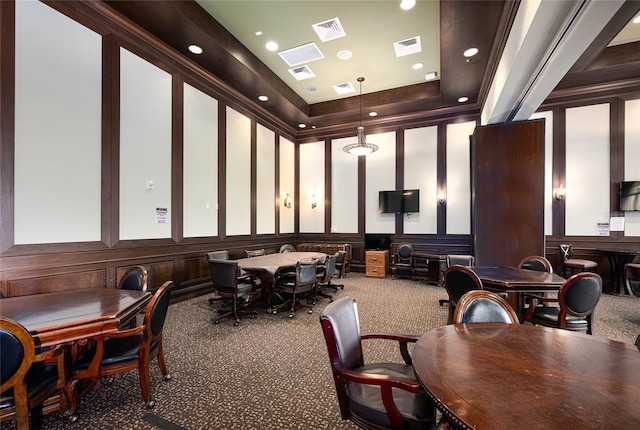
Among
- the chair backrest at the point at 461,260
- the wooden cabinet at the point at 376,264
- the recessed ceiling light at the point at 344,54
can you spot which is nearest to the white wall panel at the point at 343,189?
the wooden cabinet at the point at 376,264

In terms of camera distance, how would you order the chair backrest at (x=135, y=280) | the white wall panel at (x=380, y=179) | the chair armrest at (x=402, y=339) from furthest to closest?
the white wall panel at (x=380, y=179) → the chair backrest at (x=135, y=280) → the chair armrest at (x=402, y=339)

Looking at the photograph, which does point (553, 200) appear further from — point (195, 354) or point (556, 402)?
point (195, 354)

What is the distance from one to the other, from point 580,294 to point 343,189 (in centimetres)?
598

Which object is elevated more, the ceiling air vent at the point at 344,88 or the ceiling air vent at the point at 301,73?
the ceiling air vent at the point at 344,88

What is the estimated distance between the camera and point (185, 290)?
492 cm

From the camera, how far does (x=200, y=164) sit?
5.27 metres

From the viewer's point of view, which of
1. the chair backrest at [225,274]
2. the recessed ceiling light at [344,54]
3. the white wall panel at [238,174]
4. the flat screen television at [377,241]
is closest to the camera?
the chair backrest at [225,274]

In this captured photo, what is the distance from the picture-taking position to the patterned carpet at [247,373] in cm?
195

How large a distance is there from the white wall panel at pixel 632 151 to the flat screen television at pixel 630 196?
20cm

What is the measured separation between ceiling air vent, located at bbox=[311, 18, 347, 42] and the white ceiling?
2.5 inches

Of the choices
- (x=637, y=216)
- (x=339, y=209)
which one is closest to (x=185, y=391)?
(x=339, y=209)

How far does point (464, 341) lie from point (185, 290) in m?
4.73

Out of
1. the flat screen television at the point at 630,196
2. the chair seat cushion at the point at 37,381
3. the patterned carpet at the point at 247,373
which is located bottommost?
the patterned carpet at the point at 247,373

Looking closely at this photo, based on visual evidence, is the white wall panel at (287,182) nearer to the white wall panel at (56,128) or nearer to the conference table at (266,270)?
the conference table at (266,270)
